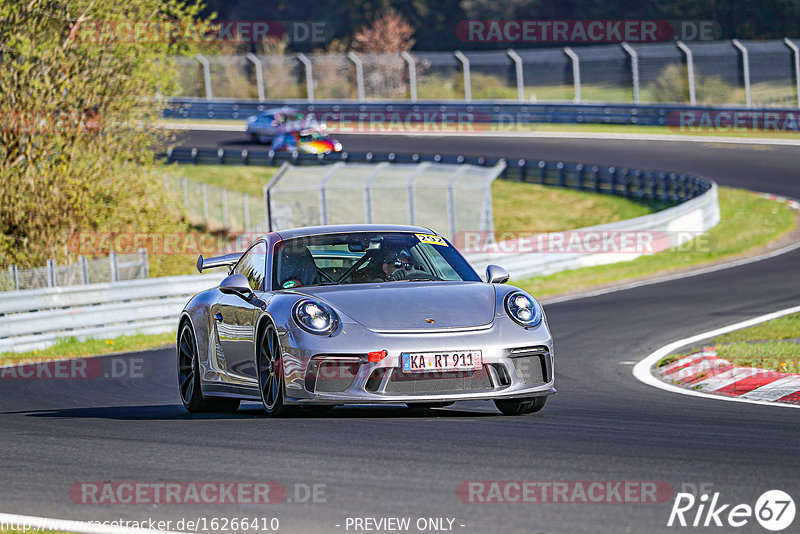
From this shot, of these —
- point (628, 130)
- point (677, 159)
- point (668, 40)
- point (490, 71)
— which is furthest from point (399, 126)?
point (668, 40)

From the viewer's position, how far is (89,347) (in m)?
17.3

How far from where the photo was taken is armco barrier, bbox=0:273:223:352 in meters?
17.0

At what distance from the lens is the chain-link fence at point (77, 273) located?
18.1m

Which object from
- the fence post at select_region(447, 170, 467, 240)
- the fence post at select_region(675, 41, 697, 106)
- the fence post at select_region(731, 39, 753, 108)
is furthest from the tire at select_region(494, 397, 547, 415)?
the fence post at select_region(731, 39, 753, 108)

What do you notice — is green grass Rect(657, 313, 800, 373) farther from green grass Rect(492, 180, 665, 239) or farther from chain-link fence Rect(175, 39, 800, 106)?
chain-link fence Rect(175, 39, 800, 106)

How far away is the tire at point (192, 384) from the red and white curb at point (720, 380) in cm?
362

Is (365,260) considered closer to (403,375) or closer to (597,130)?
(403,375)

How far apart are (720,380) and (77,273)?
11228 mm

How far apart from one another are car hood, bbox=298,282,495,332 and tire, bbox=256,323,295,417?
15.7 inches

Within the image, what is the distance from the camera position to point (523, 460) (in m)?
6.19

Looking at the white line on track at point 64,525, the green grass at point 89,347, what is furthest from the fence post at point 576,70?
the white line on track at point 64,525

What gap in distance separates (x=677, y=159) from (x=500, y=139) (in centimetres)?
963

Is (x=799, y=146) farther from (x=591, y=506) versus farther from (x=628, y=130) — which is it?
(x=591, y=506)

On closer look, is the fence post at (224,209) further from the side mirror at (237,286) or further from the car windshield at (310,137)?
the side mirror at (237,286)
